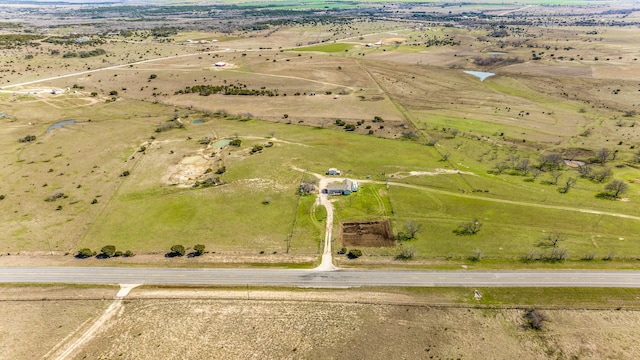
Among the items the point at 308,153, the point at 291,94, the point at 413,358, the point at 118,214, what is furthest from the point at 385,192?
the point at 291,94

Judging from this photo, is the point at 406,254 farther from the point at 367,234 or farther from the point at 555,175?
the point at 555,175

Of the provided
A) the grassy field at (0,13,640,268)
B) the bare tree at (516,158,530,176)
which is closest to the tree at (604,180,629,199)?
the grassy field at (0,13,640,268)

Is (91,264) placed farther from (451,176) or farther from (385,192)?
(451,176)

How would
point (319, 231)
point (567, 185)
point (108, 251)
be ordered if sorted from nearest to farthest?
point (108, 251) < point (319, 231) < point (567, 185)

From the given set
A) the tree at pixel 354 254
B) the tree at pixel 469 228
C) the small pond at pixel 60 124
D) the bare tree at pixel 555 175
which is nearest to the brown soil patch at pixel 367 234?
the tree at pixel 354 254

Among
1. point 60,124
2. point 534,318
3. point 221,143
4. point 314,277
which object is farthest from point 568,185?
point 60,124
